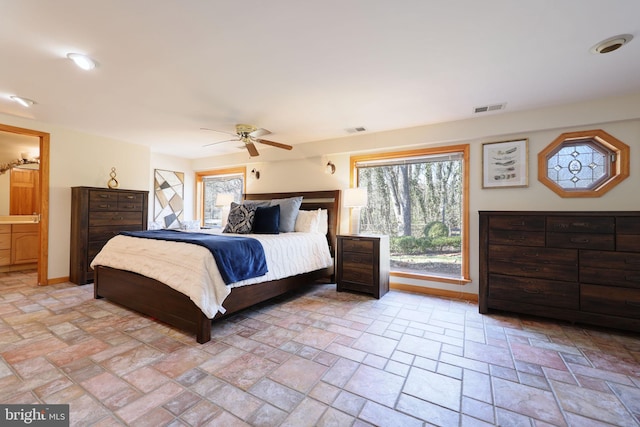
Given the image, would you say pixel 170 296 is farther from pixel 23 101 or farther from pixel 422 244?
pixel 422 244

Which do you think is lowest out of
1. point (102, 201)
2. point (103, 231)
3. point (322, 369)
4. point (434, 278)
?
point (322, 369)

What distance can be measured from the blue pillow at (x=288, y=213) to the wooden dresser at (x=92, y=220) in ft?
8.02

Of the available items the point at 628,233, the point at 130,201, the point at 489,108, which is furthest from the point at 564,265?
the point at 130,201

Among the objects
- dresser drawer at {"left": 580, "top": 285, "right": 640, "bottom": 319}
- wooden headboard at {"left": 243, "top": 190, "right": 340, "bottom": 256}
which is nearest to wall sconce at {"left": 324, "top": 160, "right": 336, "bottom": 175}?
wooden headboard at {"left": 243, "top": 190, "right": 340, "bottom": 256}

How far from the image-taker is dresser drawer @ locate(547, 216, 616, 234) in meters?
2.50

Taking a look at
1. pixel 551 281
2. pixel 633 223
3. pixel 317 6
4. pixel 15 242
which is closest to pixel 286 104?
pixel 317 6

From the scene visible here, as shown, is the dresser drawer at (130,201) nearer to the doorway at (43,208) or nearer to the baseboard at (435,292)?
the doorway at (43,208)

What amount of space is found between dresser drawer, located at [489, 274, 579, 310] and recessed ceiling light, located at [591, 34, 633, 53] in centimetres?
203

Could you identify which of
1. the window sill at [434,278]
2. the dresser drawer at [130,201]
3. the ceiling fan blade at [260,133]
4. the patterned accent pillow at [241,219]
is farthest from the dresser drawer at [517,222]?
the dresser drawer at [130,201]

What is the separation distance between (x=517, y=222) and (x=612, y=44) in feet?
5.23

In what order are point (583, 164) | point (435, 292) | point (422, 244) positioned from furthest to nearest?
point (422, 244) → point (435, 292) → point (583, 164)

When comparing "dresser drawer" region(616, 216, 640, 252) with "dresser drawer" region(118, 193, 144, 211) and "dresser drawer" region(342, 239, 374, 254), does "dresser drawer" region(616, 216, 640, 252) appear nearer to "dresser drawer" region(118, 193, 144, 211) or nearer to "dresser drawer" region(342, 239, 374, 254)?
"dresser drawer" region(342, 239, 374, 254)

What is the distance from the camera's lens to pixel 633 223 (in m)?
2.41

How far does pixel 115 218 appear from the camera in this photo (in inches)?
167
